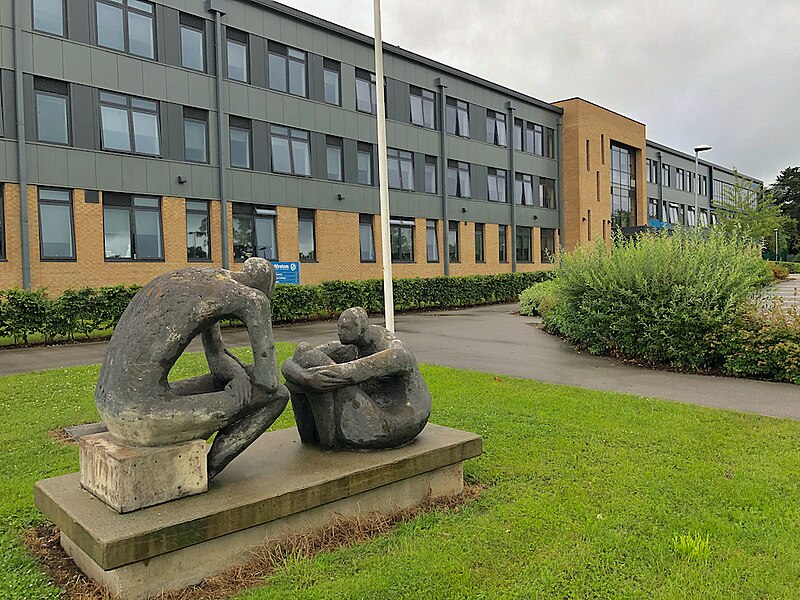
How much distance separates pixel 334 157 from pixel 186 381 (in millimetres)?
23517

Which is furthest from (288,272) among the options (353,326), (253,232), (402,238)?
(353,326)

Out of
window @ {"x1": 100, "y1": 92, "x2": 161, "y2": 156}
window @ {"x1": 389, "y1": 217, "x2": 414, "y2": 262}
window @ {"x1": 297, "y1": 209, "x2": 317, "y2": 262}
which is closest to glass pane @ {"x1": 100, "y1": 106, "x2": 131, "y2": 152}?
window @ {"x1": 100, "y1": 92, "x2": 161, "y2": 156}

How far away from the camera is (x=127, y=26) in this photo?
20.0 metres

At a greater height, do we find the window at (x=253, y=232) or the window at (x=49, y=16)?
the window at (x=49, y=16)

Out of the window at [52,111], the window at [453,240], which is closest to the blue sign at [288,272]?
the window at [52,111]

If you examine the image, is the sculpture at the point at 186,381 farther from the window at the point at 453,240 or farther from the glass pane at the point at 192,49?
the window at the point at 453,240

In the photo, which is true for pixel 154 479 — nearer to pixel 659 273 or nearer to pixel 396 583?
pixel 396 583

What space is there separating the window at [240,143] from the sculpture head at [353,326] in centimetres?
1970

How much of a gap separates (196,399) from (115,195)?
18.3 meters

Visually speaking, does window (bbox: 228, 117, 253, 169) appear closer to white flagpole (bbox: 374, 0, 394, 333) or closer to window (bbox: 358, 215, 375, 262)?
window (bbox: 358, 215, 375, 262)

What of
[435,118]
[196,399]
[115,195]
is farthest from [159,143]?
[196,399]

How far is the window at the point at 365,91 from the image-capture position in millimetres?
27547

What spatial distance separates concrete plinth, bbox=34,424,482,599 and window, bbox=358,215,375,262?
75.0 ft

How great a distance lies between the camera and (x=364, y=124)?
2762 cm
